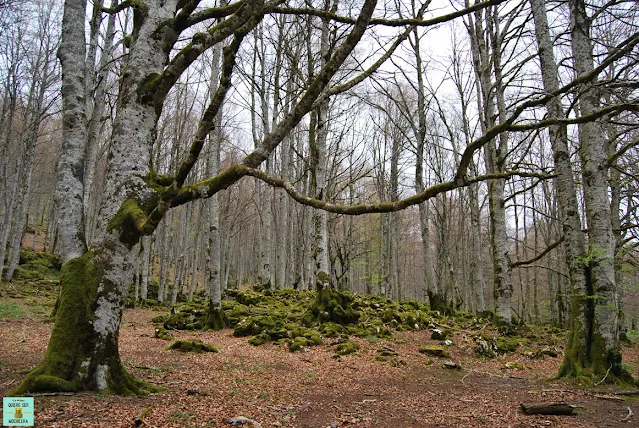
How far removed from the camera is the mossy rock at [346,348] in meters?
7.44

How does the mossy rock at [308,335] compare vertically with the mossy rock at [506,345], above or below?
above

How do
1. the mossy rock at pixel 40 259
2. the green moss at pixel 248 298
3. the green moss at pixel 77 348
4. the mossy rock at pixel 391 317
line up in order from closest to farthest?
1. the green moss at pixel 77 348
2. the mossy rock at pixel 391 317
3. the green moss at pixel 248 298
4. the mossy rock at pixel 40 259

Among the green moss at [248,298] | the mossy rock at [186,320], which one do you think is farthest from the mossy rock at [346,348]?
the green moss at [248,298]

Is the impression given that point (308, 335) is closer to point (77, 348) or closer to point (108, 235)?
point (77, 348)

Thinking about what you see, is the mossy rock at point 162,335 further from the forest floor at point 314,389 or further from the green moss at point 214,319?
the green moss at point 214,319

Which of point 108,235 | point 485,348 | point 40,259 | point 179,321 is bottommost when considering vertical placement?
point 485,348

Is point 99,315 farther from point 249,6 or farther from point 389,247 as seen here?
point 389,247

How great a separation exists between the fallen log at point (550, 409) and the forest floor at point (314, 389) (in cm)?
9

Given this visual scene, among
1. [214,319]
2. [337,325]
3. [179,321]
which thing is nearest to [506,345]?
[337,325]

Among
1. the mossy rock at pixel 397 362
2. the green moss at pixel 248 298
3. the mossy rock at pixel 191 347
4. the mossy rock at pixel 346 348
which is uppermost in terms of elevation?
the green moss at pixel 248 298

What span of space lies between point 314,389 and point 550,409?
2.89m

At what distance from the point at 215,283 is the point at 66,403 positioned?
6.70 meters

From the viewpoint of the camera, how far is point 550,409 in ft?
12.7

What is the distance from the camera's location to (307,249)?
64.7 ft
